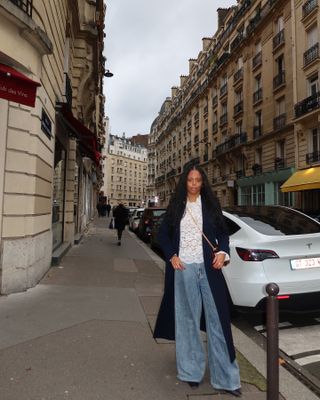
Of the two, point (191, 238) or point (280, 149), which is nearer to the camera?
point (191, 238)

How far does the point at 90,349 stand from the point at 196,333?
1299mm

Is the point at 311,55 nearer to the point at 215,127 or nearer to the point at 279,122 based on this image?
the point at 279,122

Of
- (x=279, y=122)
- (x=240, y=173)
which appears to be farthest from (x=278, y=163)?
(x=240, y=173)

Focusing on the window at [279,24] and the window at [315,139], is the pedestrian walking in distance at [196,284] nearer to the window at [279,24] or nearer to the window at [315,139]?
the window at [315,139]


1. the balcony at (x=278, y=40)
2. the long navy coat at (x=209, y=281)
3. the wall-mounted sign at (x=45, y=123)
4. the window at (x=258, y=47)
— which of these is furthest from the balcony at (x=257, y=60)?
the long navy coat at (x=209, y=281)

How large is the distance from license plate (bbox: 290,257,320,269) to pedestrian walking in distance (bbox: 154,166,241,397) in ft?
5.90

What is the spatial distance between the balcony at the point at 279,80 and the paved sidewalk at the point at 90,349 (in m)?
25.6

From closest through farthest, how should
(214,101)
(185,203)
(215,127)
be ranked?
(185,203) < (215,127) < (214,101)

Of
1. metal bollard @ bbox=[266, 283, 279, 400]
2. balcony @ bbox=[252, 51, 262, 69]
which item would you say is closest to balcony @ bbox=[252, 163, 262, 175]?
balcony @ bbox=[252, 51, 262, 69]

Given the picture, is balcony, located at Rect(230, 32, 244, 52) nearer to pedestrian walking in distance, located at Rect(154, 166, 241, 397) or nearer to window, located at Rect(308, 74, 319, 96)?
window, located at Rect(308, 74, 319, 96)

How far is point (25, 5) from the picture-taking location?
611 centimetres

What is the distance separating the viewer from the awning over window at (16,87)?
5316mm

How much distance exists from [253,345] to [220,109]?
40583mm

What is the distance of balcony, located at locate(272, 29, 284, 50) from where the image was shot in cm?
2908
